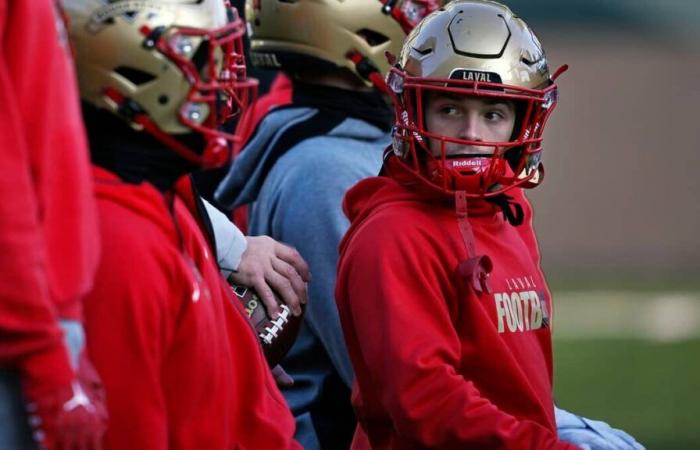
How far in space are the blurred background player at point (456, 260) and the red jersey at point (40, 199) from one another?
98 centimetres

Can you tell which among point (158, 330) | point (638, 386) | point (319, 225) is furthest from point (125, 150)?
point (638, 386)

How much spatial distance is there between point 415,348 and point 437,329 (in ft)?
0.25

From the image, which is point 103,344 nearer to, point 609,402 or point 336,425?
point 336,425

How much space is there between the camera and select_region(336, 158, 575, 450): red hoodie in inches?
128

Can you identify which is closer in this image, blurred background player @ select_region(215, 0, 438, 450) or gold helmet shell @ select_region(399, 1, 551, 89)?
gold helmet shell @ select_region(399, 1, 551, 89)

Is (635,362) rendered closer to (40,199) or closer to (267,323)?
(267,323)

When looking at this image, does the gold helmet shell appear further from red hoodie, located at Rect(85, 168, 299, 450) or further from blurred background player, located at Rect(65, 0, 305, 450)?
red hoodie, located at Rect(85, 168, 299, 450)

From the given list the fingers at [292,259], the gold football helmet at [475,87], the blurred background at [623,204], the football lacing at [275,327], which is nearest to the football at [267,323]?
the football lacing at [275,327]

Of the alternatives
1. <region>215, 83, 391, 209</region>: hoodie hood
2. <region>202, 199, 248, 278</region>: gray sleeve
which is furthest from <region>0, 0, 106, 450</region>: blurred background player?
<region>215, 83, 391, 209</region>: hoodie hood

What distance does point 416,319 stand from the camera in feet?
10.9

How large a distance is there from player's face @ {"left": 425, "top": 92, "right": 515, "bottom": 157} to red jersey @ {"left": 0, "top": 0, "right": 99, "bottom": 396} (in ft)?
4.05

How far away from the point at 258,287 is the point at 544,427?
0.69 m

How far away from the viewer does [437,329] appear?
10.9 feet

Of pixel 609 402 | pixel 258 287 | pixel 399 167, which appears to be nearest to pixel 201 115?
pixel 258 287
